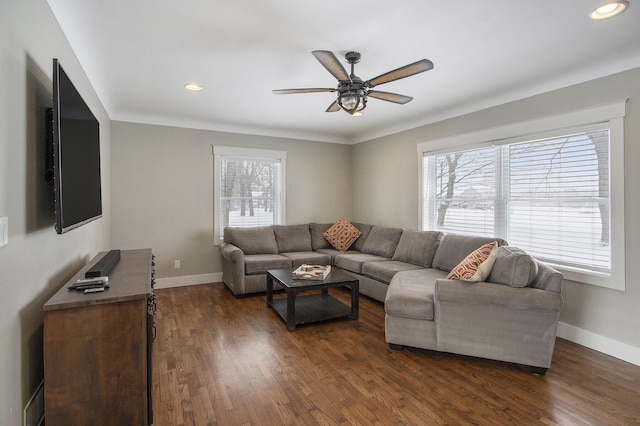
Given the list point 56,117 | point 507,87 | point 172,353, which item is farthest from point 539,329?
point 56,117

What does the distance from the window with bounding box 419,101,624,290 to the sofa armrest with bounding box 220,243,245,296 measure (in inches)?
111

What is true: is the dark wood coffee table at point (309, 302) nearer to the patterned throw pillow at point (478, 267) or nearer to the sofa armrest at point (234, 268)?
the sofa armrest at point (234, 268)

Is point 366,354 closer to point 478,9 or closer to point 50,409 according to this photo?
point 50,409

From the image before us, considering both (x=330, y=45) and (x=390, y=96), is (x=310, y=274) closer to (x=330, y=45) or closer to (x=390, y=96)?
(x=390, y=96)

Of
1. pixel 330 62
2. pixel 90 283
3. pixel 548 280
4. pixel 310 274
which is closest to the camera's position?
A: pixel 90 283

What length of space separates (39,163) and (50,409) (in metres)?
1.23

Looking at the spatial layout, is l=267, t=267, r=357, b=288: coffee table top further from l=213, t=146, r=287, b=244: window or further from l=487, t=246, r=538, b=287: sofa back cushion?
l=213, t=146, r=287, b=244: window

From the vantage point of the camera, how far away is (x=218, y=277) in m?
5.11

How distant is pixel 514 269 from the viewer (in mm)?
2535

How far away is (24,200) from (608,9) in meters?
3.47

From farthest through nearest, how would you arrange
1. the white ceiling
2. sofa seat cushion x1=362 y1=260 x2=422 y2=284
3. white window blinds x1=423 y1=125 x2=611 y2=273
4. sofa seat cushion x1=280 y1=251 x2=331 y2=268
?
sofa seat cushion x1=280 y1=251 x2=331 y2=268
sofa seat cushion x1=362 y1=260 x2=422 y2=284
white window blinds x1=423 y1=125 x2=611 y2=273
the white ceiling

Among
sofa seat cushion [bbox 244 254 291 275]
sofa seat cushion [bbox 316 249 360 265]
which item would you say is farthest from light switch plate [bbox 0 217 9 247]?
sofa seat cushion [bbox 316 249 360 265]

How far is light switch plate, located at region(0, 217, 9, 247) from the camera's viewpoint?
1307mm

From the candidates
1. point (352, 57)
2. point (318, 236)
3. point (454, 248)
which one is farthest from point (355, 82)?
point (318, 236)
